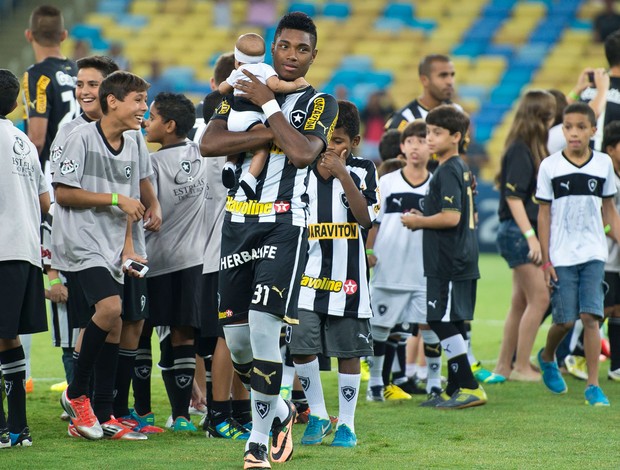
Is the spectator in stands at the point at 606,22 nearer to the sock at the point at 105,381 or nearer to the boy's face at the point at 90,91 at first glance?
the boy's face at the point at 90,91

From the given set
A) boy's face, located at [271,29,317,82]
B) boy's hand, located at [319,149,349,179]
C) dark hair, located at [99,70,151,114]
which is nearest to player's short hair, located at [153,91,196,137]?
dark hair, located at [99,70,151,114]

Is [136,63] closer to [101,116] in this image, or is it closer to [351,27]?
[351,27]

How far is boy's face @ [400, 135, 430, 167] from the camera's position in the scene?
7.78 metres

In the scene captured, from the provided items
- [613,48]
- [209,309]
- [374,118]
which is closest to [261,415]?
[209,309]

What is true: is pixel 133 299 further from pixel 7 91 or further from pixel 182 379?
pixel 7 91

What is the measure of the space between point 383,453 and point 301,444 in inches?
19.6

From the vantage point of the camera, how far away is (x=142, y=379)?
6.54 m

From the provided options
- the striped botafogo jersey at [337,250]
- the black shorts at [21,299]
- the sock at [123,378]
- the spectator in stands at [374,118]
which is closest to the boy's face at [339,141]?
the striped botafogo jersey at [337,250]

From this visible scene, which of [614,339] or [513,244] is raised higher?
[513,244]

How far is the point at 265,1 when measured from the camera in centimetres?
2588

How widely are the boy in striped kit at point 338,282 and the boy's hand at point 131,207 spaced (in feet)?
3.17

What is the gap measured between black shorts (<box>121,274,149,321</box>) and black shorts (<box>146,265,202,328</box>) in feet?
0.82

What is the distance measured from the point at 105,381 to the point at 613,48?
17.4 feet

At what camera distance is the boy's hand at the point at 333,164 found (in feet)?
19.7
